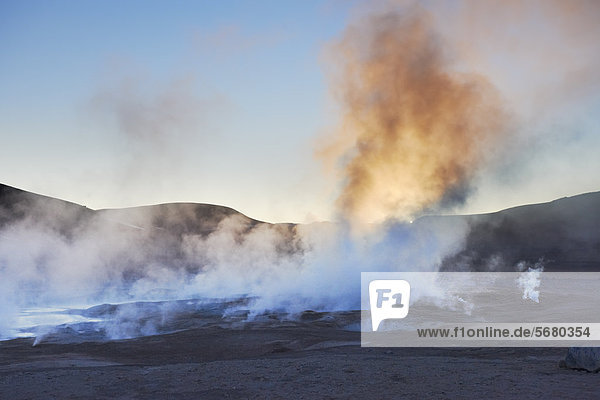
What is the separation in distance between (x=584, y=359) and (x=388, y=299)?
19.0 meters

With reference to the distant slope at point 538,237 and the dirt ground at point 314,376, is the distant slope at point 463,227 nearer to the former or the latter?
the distant slope at point 538,237

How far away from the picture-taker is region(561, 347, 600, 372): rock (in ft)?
38.7

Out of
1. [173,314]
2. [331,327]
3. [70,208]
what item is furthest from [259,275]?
[70,208]

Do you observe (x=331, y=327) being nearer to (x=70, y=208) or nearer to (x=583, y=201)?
(x=70, y=208)

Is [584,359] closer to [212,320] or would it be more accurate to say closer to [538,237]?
[212,320]

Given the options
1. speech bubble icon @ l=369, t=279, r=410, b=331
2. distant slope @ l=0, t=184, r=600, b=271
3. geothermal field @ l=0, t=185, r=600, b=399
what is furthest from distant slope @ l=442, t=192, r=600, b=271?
speech bubble icon @ l=369, t=279, r=410, b=331

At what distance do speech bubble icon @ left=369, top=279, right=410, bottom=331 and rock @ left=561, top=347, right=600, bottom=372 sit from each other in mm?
11129

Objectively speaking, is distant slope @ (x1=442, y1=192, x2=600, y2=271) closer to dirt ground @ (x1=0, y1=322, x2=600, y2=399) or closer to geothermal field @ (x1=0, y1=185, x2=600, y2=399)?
geothermal field @ (x1=0, y1=185, x2=600, y2=399)

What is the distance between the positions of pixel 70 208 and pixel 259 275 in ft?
182

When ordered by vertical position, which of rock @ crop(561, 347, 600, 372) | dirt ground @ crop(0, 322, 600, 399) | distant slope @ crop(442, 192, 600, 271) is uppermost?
distant slope @ crop(442, 192, 600, 271)

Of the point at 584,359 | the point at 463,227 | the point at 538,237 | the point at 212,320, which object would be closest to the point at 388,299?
the point at 212,320

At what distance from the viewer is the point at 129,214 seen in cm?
11694

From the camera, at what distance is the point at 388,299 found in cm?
3083

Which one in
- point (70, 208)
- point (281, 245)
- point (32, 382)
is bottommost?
point (32, 382)
